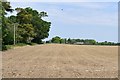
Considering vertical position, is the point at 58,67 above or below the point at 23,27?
below

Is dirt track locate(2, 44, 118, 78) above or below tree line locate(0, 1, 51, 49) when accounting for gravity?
below

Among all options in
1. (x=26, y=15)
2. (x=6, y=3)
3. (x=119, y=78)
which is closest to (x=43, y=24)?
(x=26, y=15)

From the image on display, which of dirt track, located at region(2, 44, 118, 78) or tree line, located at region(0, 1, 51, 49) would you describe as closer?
dirt track, located at region(2, 44, 118, 78)

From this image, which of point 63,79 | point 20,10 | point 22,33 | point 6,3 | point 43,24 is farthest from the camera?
point 43,24

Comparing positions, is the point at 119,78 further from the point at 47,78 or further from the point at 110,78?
the point at 47,78

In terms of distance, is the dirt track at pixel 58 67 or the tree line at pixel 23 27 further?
the tree line at pixel 23 27

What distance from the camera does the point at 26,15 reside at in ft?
315

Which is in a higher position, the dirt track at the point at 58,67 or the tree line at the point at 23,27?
the tree line at the point at 23,27

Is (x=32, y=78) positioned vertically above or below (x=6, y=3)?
below

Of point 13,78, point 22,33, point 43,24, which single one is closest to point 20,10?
point 22,33

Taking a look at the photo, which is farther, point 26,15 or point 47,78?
point 26,15

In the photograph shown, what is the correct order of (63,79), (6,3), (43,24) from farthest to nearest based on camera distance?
(43,24)
(6,3)
(63,79)

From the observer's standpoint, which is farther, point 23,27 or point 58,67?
point 23,27

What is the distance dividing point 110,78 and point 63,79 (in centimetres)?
195
